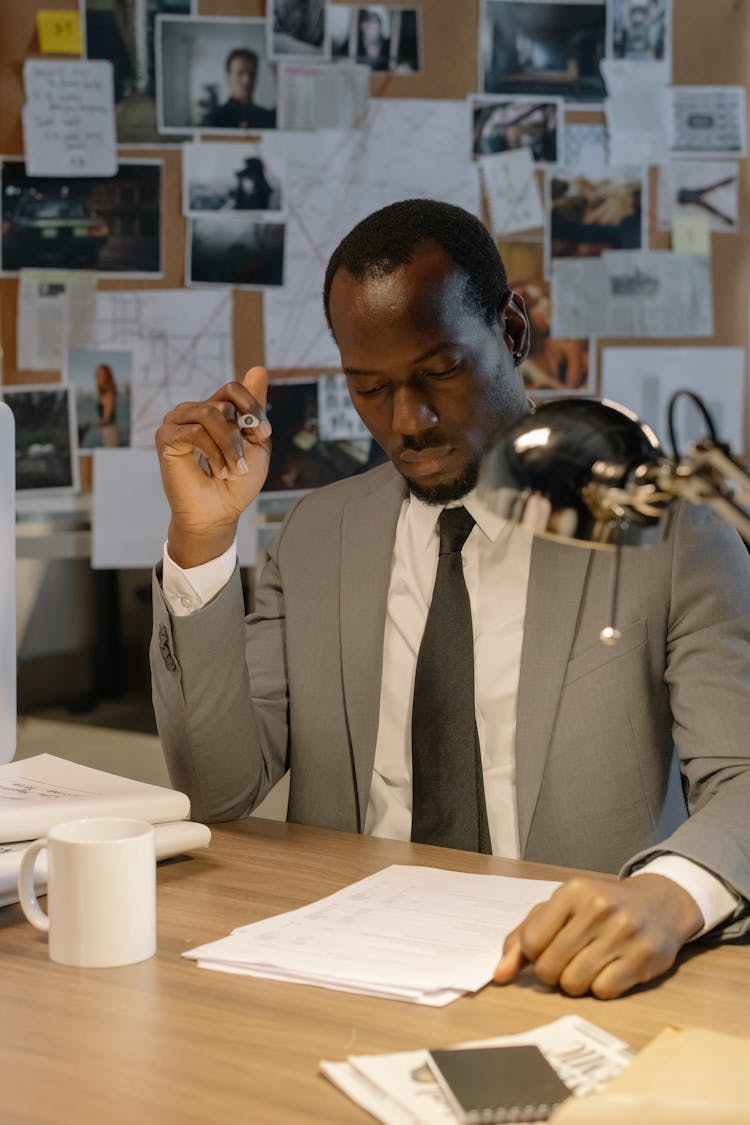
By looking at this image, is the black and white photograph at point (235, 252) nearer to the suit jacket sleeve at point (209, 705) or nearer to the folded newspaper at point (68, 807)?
the suit jacket sleeve at point (209, 705)

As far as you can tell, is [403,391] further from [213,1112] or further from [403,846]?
[213,1112]

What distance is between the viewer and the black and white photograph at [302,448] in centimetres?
245

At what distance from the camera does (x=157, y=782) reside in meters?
2.61

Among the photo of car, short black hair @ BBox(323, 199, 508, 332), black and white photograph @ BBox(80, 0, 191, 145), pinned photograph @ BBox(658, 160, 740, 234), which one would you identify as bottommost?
short black hair @ BBox(323, 199, 508, 332)

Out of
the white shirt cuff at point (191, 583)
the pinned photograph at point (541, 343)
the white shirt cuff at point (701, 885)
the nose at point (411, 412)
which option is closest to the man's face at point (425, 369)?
the nose at point (411, 412)

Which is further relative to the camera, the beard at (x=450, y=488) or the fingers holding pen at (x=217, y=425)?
the beard at (x=450, y=488)

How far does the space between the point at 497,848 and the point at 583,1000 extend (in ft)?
1.69

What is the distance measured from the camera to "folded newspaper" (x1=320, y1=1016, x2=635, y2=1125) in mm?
784

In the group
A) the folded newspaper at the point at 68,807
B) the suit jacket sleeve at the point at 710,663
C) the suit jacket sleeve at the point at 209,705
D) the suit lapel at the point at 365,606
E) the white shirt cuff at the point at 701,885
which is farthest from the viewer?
the suit lapel at the point at 365,606

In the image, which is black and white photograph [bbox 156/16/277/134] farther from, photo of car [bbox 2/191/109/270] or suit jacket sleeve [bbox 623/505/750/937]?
suit jacket sleeve [bbox 623/505/750/937]

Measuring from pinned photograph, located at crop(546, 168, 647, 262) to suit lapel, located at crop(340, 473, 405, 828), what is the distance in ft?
3.06

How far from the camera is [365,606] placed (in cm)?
160

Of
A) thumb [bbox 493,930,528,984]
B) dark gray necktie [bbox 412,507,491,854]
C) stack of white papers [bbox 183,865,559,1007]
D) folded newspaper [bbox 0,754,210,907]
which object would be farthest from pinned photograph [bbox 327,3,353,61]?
thumb [bbox 493,930,528,984]

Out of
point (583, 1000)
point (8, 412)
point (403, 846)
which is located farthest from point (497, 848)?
point (8, 412)
